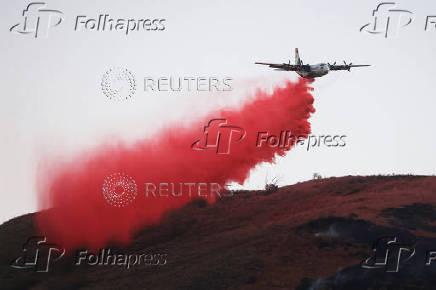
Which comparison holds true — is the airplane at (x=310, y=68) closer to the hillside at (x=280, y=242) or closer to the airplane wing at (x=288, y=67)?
the airplane wing at (x=288, y=67)

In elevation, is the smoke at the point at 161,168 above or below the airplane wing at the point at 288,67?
below

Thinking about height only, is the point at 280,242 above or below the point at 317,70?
below

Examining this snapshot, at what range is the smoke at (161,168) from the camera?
58438 millimetres

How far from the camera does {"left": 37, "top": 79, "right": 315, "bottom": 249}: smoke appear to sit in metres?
58.4

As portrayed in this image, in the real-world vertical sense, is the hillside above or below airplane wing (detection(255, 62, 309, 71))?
below

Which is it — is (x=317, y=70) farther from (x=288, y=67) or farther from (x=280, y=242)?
(x=280, y=242)

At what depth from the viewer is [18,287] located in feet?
165

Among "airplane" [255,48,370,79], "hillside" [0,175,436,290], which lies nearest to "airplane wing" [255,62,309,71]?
"airplane" [255,48,370,79]

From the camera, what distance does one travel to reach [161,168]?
60219 mm

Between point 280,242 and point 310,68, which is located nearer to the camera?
point 280,242

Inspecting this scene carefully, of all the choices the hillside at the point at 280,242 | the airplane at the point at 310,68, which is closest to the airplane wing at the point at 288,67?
the airplane at the point at 310,68

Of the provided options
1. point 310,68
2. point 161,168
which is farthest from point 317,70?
point 161,168

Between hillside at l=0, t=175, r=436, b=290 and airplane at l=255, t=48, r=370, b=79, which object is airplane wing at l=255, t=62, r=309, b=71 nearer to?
airplane at l=255, t=48, r=370, b=79

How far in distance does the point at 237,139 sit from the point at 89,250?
16.3 meters
